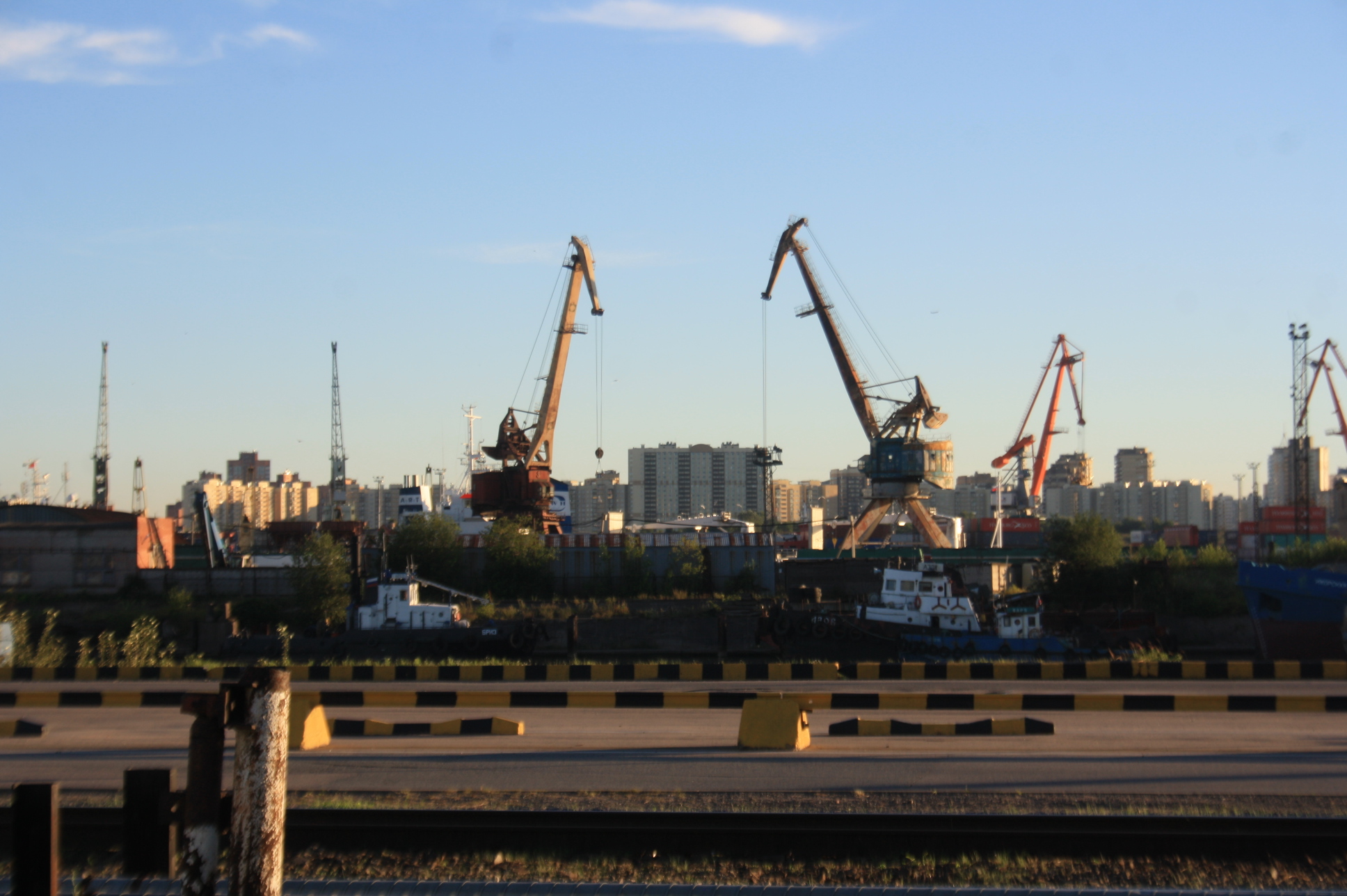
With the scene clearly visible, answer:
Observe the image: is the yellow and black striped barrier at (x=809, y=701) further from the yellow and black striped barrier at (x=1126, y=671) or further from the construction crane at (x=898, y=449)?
the construction crane at (x=898, y=449)

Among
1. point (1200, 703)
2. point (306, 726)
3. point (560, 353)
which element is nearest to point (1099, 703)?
point (1200, 703)

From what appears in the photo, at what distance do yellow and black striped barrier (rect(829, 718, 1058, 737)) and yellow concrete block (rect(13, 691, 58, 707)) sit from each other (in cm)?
897

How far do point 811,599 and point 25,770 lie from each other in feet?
123

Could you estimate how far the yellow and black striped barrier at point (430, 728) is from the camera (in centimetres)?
1308

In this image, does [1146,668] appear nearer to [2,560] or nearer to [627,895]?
[627,895]

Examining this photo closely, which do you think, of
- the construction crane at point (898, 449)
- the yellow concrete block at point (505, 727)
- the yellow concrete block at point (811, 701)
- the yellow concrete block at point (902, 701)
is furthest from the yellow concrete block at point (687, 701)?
the construction crane at point (898, 449)

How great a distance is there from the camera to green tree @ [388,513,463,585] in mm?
52000

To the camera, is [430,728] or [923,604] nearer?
[430,728]

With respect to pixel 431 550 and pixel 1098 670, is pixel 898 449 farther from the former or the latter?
pixel 1098 670

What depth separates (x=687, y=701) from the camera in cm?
1173

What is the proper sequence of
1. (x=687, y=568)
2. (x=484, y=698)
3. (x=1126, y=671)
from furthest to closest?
1. (x=687, y=568)
2. (x=1126, y=671)
3. (x=484, y=698)

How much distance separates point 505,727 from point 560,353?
199ft

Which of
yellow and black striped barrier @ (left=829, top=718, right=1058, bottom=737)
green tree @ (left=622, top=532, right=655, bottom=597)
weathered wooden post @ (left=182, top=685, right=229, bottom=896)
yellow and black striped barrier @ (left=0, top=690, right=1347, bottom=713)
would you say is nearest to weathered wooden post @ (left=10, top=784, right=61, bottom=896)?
weathered wooden post @ (left=182, top=685, right=229, bottom=896)

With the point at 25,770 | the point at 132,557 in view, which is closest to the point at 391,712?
the point at 25,770
